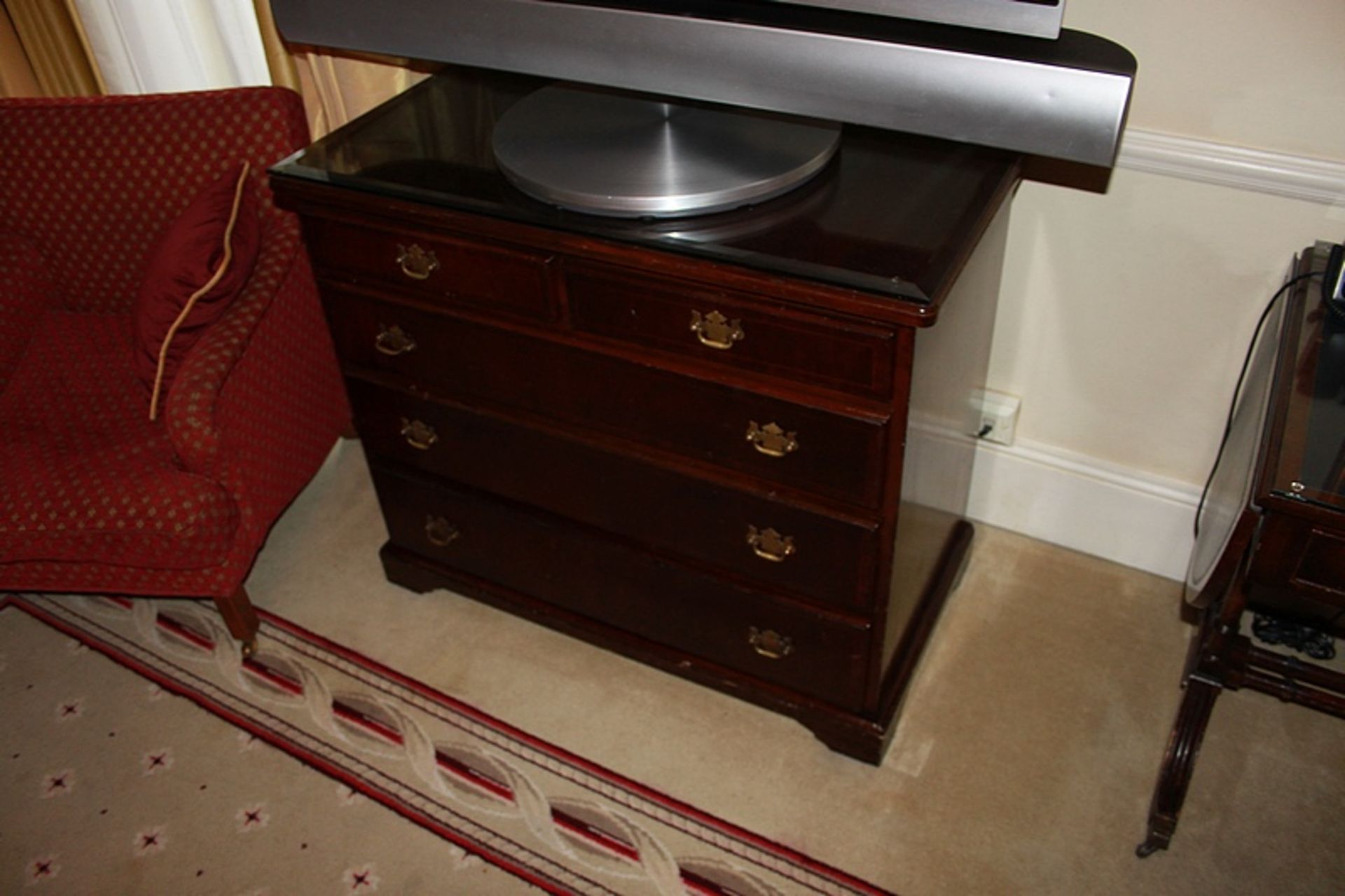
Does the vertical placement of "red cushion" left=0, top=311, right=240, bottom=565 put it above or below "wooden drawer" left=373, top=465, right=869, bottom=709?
above

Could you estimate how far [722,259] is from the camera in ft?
4.88

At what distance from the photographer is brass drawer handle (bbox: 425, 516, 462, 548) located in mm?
2199

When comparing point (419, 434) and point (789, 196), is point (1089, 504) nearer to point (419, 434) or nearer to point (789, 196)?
point (789, 196)

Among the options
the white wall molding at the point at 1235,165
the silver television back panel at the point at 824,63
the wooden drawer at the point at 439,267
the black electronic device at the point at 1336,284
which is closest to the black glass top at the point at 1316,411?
the black electronic device at the point at 1336,284

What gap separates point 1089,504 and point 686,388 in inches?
41.8

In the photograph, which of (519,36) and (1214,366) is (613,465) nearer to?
(519,36)

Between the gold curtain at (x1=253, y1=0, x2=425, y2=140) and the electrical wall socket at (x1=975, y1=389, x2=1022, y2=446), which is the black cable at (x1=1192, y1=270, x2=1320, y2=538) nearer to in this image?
the electrical wall socket at (x1=975, y1=389, x2=1022, y2=446)

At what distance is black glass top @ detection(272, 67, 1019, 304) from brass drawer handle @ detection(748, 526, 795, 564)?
1.60 feet

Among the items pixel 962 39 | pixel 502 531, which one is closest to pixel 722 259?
pixel 962 39

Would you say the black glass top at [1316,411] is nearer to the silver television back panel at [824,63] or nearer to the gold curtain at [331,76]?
the silver television back panel at [824,63]

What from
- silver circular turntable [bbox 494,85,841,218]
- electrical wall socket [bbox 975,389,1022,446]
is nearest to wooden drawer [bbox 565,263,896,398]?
silver circular turntable [bbox 494,85,841,218]

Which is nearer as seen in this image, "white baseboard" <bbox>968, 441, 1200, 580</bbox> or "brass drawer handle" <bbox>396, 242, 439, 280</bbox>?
"brass drawer handle" <bbox>396, 242, 439, 280</bbox>

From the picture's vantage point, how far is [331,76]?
2.25 m

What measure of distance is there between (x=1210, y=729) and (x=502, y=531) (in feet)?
4.46
